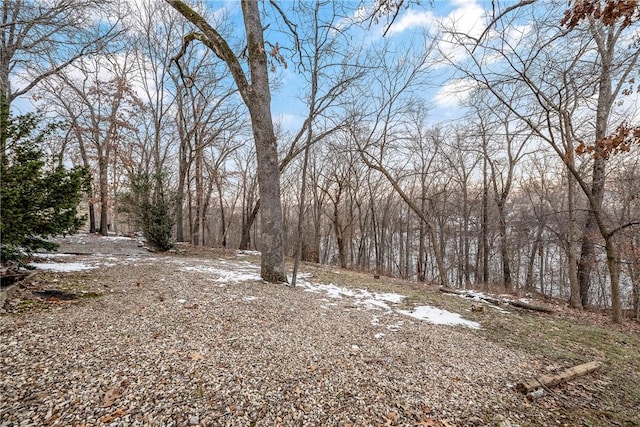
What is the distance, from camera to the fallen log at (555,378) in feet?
7.08

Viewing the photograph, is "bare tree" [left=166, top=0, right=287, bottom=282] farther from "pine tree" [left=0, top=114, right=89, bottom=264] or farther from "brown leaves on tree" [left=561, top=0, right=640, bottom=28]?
"brown leaves on tree" [left=561, top=0, right=640, bottom=28]

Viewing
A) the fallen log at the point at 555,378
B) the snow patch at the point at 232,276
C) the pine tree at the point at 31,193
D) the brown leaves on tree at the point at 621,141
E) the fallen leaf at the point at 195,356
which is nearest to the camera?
the fallen leaf at the point at 195,356

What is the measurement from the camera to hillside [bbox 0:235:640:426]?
1535mm

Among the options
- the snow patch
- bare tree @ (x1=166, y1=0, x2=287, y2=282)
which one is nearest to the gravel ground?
the snow patch

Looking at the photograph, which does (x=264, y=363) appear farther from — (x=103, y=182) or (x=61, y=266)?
(x=103, y=182)

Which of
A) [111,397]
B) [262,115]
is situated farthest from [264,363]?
[262,115]

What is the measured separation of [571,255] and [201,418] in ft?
27.2

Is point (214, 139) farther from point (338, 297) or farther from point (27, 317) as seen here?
point (27, 317)

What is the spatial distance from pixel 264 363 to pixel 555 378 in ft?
8.16

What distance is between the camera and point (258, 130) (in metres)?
4.75

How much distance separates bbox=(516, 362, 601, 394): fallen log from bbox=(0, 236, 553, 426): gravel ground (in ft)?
0.34

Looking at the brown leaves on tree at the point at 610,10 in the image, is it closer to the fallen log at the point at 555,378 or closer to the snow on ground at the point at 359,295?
the fallen log at the point at 555,378

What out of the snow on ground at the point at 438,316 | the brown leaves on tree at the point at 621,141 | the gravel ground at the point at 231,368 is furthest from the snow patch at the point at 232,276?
the brown leaves on tree at the point at 621,141

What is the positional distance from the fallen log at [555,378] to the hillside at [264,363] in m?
0.06
